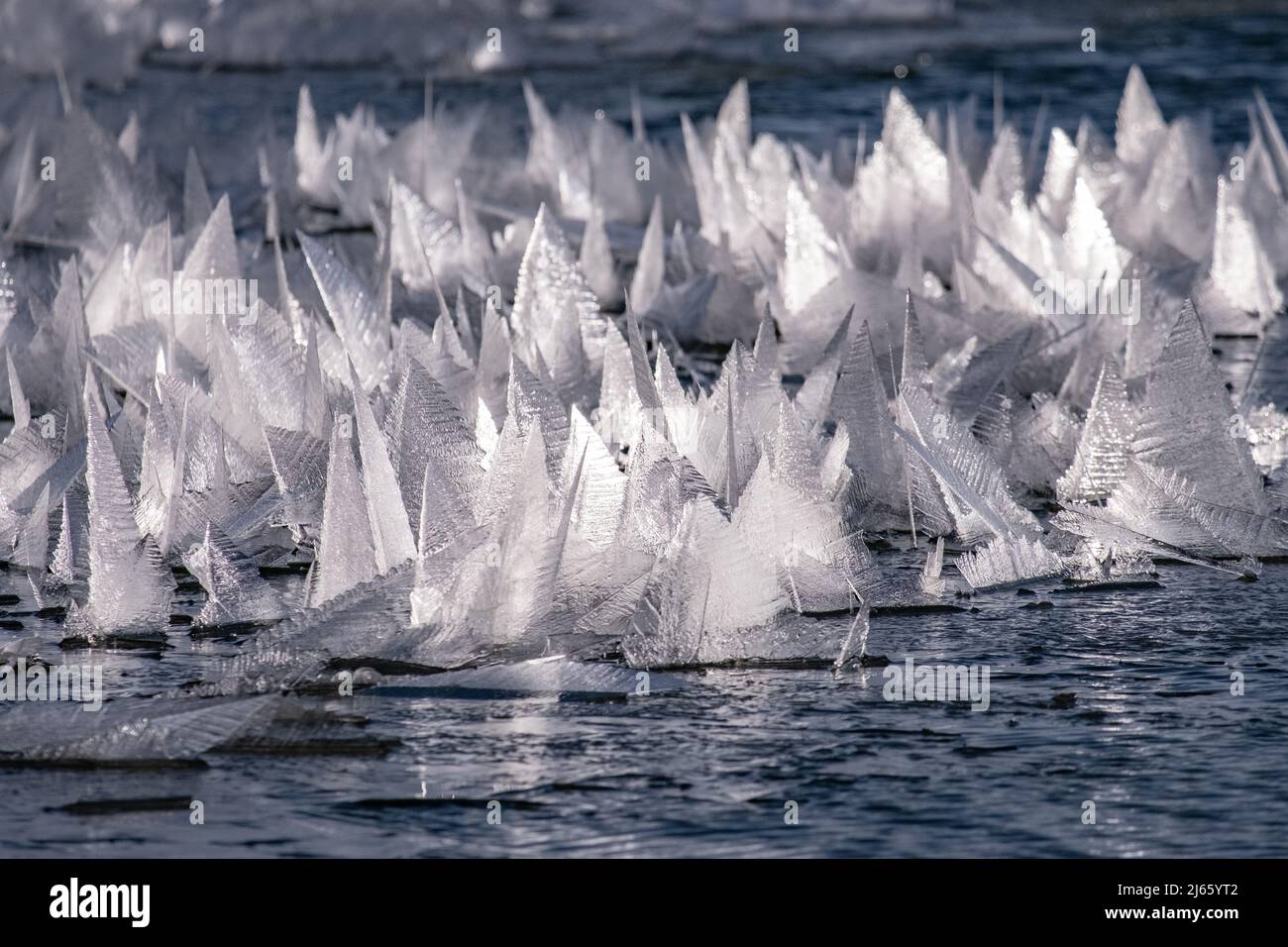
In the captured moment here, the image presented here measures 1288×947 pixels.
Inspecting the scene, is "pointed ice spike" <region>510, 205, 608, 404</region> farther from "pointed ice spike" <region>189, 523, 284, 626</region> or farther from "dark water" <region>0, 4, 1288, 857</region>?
"pointed ice spike" <region>189, 523, 284, 626</region>

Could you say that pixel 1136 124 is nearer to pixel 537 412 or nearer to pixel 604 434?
pixel 604 434

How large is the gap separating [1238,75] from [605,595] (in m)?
7.54

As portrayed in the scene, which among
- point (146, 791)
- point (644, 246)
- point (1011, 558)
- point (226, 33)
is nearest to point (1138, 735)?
point (1011, 558)

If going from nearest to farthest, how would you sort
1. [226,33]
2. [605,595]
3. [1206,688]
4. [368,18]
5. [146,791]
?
[146,791] < [1206,688] < [605,595] < [226,33] < [368,18]

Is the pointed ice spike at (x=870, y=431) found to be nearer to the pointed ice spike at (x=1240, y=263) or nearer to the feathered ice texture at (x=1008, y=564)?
the feathered ice texture at (x=1008, y=564)

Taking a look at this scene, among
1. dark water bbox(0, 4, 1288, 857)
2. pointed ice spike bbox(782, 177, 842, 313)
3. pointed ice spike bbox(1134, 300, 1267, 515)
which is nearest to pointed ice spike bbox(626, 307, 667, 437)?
dark water bbox(0, 4, 1288, 857)

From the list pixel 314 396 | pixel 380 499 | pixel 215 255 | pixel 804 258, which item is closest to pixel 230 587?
pixel 380 499

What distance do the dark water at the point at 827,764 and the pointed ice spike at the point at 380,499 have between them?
262mm

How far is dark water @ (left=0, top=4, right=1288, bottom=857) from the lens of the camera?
2.39 m

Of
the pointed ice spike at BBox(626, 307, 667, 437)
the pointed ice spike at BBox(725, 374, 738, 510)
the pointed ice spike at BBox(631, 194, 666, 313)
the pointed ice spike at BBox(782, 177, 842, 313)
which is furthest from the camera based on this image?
the pointed ice spike at BBox(631, 194, 666, 313)

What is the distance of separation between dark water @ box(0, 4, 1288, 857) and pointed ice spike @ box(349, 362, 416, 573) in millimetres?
262

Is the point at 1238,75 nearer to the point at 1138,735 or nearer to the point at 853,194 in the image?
the point at 853,194

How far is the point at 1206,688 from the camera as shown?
2869mm

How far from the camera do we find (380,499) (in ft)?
10.3
